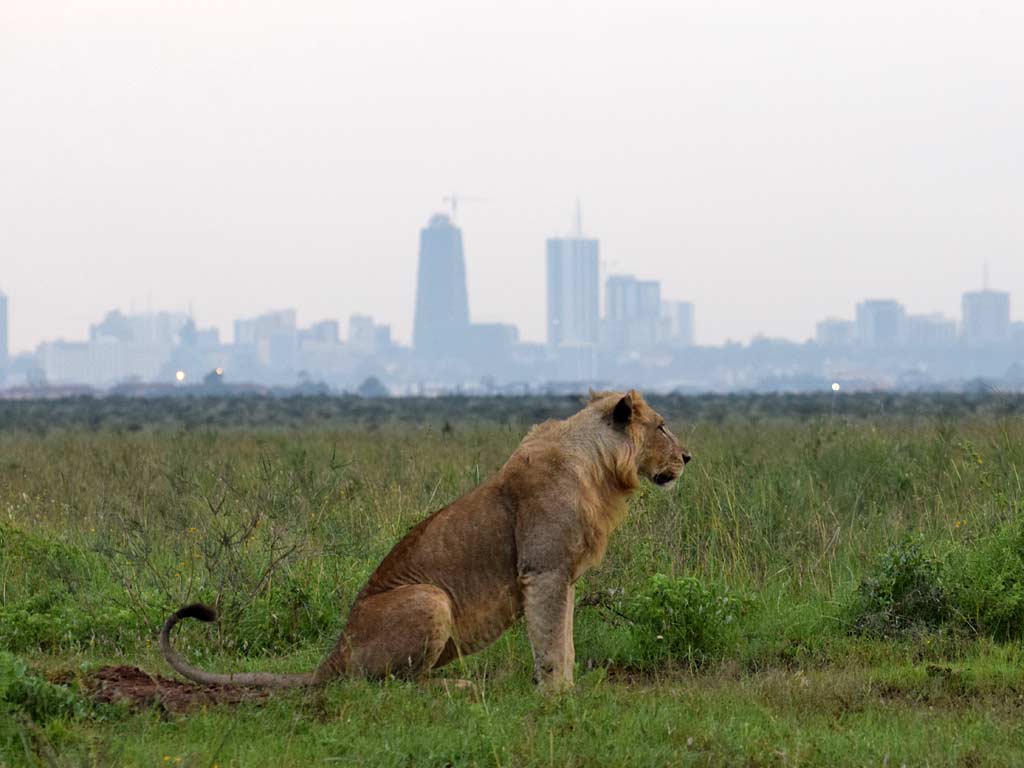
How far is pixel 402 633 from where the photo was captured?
25.2 ft

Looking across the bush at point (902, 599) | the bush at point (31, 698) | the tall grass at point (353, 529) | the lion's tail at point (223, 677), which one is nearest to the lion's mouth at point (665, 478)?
the tall grass at point (353, 529)

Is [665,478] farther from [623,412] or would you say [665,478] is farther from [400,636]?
[400,636]

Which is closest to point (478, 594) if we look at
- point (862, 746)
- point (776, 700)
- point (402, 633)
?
point (402, 633)

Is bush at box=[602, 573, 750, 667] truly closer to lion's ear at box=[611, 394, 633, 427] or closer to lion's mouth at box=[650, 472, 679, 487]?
lion's mouth at box=[650, 472, 679, 487]

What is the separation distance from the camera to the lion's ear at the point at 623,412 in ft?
26.8

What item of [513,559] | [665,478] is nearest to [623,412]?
[665,478]

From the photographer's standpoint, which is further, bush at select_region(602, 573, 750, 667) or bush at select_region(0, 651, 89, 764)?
bush at select_region(602, 573, 750, 667)

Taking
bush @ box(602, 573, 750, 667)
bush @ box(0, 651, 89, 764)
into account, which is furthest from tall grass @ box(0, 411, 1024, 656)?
bush @ box(0, 651, 89, 764)

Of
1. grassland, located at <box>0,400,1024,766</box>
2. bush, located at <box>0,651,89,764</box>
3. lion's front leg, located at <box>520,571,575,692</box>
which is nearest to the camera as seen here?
grassland, located at <box>0,400,1024,766</box>

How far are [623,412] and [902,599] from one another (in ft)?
8.96

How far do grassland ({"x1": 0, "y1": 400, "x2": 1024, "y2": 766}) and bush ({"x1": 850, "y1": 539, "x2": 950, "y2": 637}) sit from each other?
2cm

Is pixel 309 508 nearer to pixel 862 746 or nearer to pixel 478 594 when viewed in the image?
pixel 478 594

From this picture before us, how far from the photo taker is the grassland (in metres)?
6.65

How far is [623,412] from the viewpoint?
819cm
